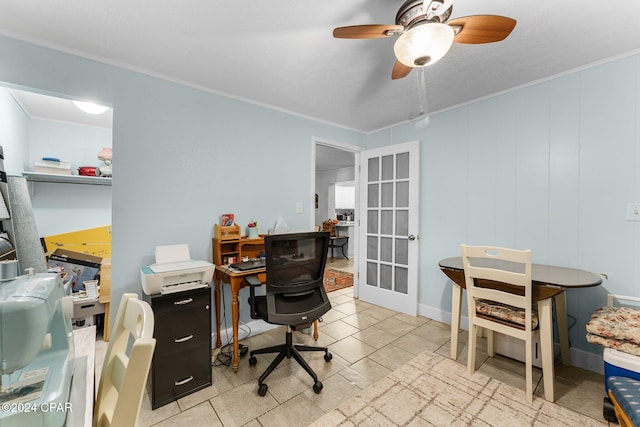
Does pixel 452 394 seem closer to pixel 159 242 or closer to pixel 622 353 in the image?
pixel 622 353

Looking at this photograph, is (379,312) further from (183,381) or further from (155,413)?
(155,413)

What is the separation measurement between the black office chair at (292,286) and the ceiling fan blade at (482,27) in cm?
149

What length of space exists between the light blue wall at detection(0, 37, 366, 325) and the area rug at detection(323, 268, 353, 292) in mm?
1787

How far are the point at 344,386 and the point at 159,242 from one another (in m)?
1.88

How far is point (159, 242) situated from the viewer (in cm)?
229

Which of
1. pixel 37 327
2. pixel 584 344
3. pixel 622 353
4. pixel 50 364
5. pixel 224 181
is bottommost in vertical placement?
pixel 584 344

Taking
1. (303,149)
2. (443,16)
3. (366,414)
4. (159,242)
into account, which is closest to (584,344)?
(366,414)

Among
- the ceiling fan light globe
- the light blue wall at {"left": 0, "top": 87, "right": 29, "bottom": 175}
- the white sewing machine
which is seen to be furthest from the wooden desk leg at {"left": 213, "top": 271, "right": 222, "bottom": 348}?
the ceiling fan light globe

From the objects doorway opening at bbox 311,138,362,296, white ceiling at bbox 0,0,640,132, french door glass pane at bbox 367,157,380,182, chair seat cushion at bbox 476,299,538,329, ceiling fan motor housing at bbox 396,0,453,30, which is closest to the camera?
ceiling fan motor housing at bbox 396,0,453,30

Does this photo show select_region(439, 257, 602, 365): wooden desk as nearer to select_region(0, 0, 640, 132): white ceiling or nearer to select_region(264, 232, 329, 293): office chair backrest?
select_region(264, 232, 329, 293): office chair backrest

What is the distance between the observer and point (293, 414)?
1687mm

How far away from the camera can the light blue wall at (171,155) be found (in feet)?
6.44

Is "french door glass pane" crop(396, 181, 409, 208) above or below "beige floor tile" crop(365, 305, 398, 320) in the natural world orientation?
above

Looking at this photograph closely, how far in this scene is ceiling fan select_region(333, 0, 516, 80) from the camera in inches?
50.1
